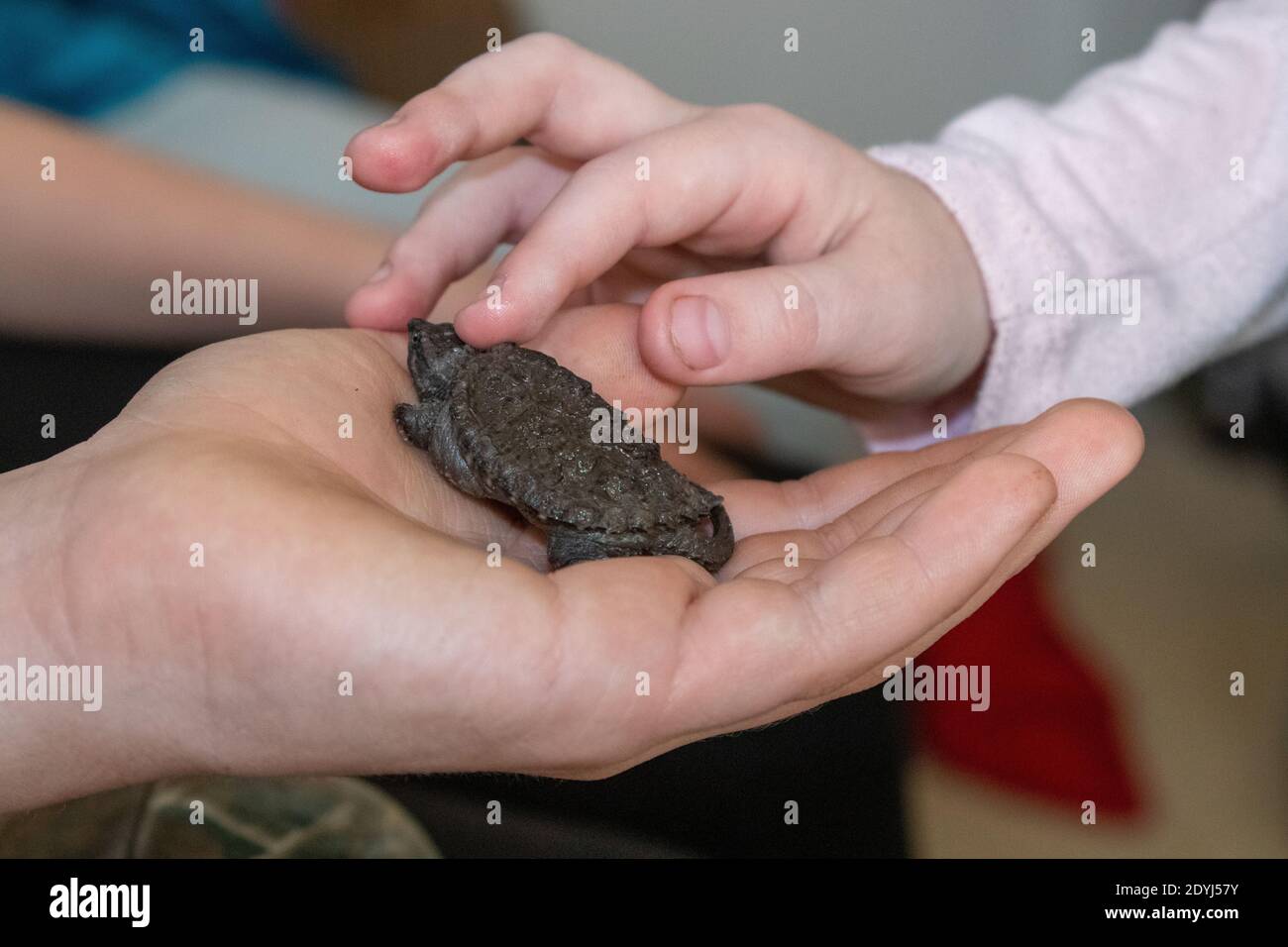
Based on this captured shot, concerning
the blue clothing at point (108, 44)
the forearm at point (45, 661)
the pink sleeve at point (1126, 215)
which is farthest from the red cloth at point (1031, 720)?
the blue clothing at point (108, 44)

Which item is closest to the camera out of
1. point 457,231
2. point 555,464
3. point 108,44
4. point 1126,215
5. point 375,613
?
point 375,613

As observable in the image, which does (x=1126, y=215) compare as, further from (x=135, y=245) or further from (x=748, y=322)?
(x=135, y=245)


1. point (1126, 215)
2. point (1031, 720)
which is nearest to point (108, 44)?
point (1126, 215)

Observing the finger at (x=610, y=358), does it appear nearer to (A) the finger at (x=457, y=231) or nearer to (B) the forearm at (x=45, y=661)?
(A) the finger at (x=457, y=231)

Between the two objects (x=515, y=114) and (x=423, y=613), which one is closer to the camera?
(x=423, y=613)

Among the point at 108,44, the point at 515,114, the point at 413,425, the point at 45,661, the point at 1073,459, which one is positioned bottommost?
the point at 45,661

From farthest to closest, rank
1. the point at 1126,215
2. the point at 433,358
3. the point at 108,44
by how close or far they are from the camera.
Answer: the point at 108,44 < the point at 1126,215 < the point at 433,358

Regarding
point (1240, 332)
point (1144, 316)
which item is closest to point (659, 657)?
point (1144, 316)

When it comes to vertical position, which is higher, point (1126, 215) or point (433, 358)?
point (1126, 215)
